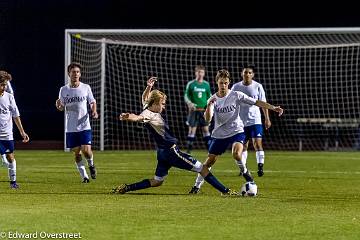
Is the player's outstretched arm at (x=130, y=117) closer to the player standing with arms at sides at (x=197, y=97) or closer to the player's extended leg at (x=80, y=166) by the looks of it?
the player's extended leg at (x=80, y=166)

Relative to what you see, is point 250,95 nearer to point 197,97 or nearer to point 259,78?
point 197,97

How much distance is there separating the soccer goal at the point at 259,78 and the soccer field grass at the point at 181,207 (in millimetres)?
10822

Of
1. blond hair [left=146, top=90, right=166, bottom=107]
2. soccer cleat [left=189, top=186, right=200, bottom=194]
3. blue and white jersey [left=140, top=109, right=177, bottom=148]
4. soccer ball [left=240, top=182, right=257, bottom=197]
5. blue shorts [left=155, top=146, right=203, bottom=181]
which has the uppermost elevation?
blond hair [left=146, top=90, right=166, bottom=107]

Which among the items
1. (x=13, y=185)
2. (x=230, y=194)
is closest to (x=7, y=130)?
(x=13, y=185)

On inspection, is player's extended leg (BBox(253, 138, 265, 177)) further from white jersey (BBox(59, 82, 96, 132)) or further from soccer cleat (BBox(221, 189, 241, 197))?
soccer cleat (BBox(221, 189, 241, 197))

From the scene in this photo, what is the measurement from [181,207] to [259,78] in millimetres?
19541

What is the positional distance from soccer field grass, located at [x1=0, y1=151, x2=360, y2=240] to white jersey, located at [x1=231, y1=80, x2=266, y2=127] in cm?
124

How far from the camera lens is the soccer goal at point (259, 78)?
3145cm

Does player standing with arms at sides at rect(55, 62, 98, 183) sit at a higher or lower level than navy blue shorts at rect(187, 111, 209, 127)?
higher

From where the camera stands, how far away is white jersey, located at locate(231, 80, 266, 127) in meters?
19.1

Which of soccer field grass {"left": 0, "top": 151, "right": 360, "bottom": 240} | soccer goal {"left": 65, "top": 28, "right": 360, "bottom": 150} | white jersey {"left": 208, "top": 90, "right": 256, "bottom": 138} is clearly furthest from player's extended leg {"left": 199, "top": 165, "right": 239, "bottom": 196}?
soccer goal {"left": 65, "top": 28, "right": 360, "bottom": 150}
